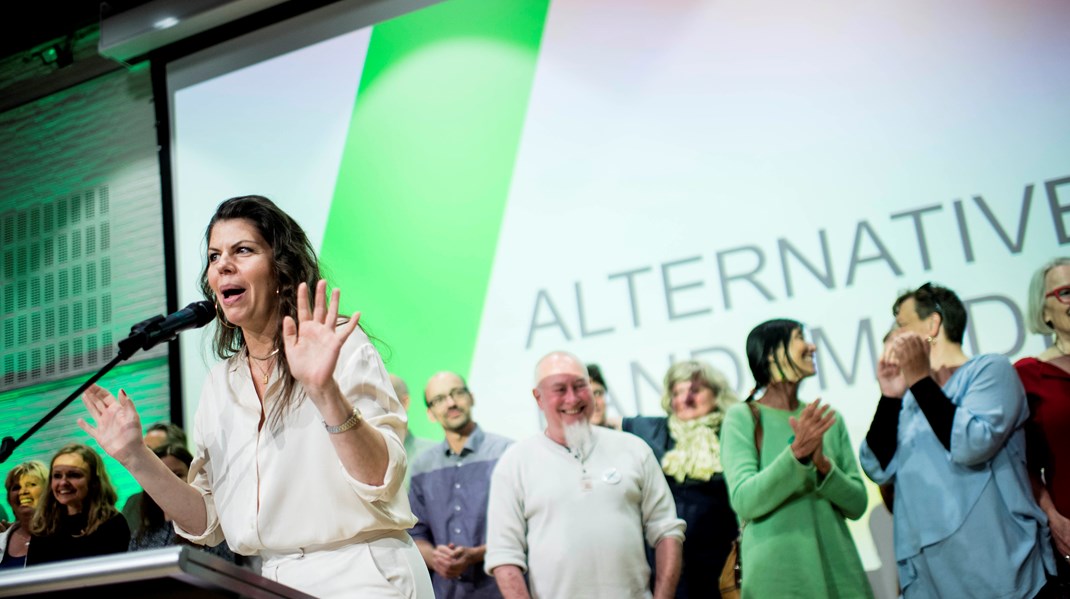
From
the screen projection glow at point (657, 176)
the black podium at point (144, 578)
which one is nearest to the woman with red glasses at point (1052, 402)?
the screen projection glow at point (657, 176)

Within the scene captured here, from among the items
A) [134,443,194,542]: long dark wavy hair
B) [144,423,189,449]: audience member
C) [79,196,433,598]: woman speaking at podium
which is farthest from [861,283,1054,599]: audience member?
[144,423,189,449]: audience member

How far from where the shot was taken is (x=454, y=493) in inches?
175

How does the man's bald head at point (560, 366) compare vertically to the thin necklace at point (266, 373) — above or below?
above

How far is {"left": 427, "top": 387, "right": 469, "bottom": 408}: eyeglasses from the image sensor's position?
4.59 m

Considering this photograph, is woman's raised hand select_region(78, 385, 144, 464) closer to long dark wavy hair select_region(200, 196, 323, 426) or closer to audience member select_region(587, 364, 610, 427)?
long dark wavy hair select_region(200, 196, 323, 426)

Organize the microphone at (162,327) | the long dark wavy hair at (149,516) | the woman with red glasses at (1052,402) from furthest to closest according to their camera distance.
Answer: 1. the long dark wavy hair at (149,516)
2. the woman with red glasses at (1052,402)
3. the microphone at (162,327)

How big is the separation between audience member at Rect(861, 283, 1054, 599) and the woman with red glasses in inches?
3.2

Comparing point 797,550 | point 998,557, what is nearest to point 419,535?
point 797,550

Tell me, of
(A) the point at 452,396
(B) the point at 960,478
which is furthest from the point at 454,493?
(B) the point at 960,478

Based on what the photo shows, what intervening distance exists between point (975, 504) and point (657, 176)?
1.99 m

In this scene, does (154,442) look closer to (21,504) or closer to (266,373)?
(21,504)

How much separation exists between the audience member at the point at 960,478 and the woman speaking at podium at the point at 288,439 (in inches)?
83.5

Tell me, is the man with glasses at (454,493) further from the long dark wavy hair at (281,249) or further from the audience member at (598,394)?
the long dark wavy hair at (281,249)

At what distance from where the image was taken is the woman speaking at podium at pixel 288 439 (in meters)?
1.79
